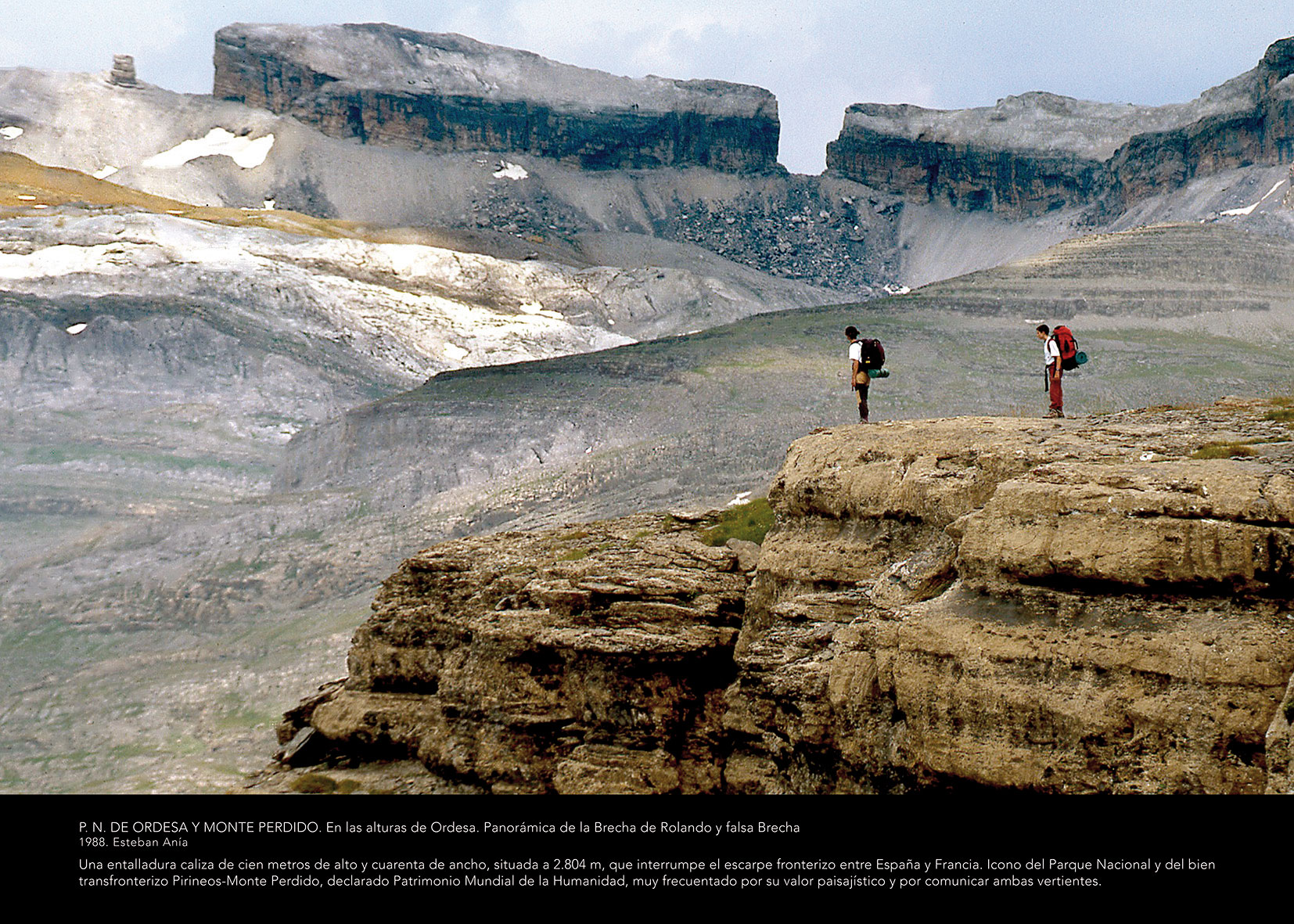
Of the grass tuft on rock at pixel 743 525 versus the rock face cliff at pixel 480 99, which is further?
the rock face cliff at pixel 480 99

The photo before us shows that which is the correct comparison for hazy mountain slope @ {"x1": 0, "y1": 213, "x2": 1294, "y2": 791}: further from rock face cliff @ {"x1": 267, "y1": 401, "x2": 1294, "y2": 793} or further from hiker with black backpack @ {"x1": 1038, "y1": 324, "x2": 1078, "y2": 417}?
hiker with black backpack @ {"x1": 1038, "y1": 324, "x2": 1078, "y2": 417}

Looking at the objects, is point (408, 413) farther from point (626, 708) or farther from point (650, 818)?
point (650, 818)

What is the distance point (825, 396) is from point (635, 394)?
9.98 metres

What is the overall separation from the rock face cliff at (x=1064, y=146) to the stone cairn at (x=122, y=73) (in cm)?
10210

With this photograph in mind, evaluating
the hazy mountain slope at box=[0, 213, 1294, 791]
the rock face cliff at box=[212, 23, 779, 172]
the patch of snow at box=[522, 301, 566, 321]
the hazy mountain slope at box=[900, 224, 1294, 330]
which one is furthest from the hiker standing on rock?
the rock face cliff at box=[212, 23, 779, 172]

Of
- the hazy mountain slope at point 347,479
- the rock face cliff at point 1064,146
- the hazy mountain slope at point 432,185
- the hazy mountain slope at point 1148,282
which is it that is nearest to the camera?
the hazy mountain slope at point 347,479

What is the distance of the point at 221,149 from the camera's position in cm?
14925

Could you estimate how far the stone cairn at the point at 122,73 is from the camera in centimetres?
15262

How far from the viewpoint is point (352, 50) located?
550ft

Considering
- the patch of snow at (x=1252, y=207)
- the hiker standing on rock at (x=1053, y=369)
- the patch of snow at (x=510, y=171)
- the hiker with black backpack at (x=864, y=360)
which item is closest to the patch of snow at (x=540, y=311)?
the patch of snow at (x=510, y=171)

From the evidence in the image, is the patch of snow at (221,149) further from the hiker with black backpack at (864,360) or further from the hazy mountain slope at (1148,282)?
the hiker with black backpack at (864,360)

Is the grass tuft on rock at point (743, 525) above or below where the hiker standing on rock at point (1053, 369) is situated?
below

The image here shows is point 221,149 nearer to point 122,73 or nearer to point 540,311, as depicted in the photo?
point 122,73

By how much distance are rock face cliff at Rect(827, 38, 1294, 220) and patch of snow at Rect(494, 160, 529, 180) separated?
49847 mm
